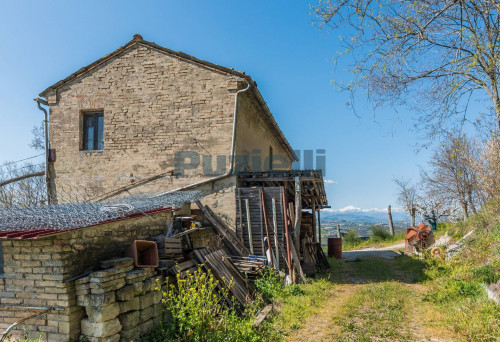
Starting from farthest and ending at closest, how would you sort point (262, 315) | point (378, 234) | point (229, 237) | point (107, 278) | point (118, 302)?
1. point (378, 234)
2. point (229, 237)
3. point (262, 315)
4. point (118, 302)
5. point (107, 278)

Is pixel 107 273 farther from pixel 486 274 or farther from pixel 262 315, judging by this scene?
pixel 486 274

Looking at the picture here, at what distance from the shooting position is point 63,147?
36.4 ft

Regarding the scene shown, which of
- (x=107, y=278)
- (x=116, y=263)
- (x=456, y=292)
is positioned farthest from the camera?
(x=456, y=292)

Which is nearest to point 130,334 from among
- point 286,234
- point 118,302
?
point 118,302

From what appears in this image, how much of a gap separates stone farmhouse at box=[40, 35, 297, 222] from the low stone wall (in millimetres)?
4712

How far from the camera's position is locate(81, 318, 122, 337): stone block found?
180 inches

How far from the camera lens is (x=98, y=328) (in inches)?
180

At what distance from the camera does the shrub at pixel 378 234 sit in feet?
75.5

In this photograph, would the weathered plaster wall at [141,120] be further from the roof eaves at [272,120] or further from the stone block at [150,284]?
the stone block at [150,284]

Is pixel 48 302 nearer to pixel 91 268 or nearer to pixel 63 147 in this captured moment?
pixel 91 268

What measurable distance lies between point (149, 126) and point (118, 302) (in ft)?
22.0

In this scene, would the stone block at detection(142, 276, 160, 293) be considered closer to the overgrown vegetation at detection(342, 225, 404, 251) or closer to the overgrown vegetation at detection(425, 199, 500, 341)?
the overgrown vegetation at detection(425, 199, 500, 341)

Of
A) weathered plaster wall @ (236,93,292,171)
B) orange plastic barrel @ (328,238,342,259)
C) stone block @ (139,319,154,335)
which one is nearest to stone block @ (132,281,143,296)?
stone block @ (139,319,154,335)

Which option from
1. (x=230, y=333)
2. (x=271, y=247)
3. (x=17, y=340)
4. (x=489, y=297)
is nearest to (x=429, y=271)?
(x=489, y=297)
